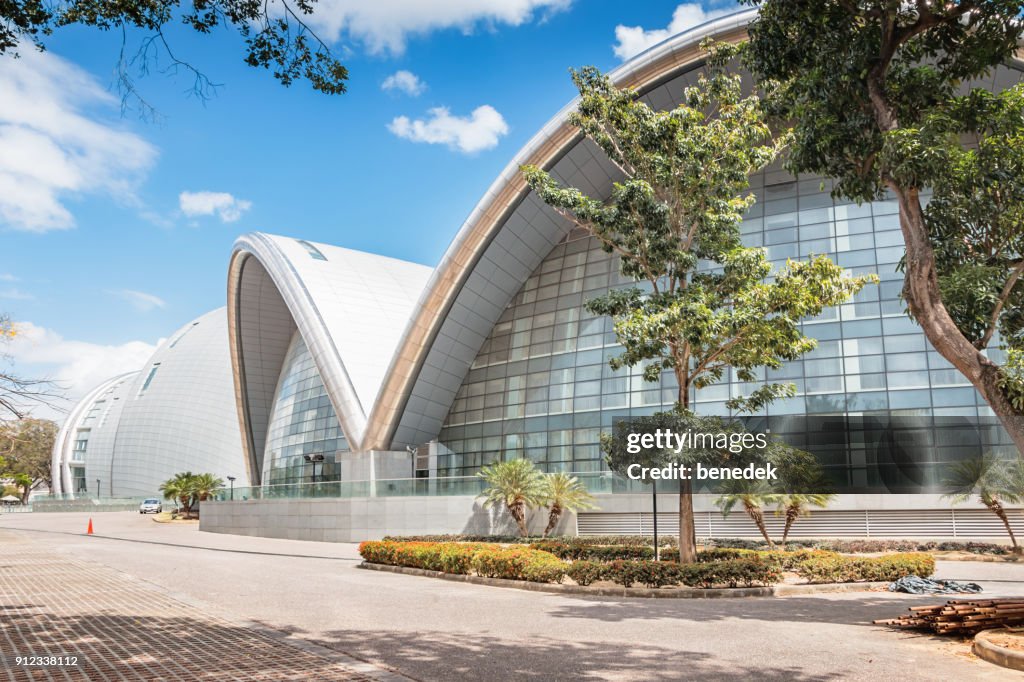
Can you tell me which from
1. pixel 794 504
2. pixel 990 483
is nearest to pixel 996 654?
pixel 794 504

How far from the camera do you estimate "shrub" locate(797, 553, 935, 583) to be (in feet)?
59.4

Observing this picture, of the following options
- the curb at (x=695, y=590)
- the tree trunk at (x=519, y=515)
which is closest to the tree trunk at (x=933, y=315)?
the curb at (x=695, y=590)

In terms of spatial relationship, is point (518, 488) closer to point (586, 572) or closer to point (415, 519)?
point (415, 519)

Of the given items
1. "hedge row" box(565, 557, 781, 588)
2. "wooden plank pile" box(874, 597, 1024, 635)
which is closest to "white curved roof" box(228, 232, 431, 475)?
"hedge row" box(565, 557, 781, 588)

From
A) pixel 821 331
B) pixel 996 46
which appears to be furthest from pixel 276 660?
pixel 821 331

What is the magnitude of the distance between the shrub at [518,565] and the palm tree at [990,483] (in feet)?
53.3

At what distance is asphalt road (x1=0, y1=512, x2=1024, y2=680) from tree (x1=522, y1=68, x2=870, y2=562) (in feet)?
16.6

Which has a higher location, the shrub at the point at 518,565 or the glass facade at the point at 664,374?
the glass facade at the point at 664,374

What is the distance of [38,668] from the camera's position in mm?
9016

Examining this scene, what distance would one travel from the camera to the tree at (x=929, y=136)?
12.0 metres

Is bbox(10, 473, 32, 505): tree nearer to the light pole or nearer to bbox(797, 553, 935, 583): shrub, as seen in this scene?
the light pole

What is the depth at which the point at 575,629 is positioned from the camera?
12445 mm

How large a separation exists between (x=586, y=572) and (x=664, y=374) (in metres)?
21.2

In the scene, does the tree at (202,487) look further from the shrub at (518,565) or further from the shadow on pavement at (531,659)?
the shadow on pavement at (531,659)
